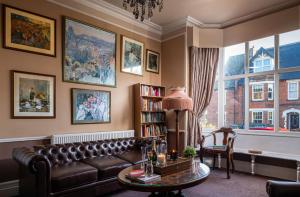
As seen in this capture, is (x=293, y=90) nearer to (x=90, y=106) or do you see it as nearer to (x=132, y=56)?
(x=132, y=56)

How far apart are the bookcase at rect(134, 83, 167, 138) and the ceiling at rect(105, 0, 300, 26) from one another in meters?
1.68

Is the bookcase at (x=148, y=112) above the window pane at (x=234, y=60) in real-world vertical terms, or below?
below

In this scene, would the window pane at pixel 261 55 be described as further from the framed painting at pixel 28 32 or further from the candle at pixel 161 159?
the framed painting at pixel 28 32

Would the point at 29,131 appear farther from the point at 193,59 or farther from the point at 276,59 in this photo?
the point at 276,59

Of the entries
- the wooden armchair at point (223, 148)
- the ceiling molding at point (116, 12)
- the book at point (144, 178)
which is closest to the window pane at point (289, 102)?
the wooden armchair at point (223, 148)

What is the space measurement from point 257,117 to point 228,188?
190 centimetres

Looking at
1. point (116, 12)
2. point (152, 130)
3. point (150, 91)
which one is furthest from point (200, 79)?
point (116, 12)

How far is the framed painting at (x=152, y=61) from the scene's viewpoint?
5.12 meters

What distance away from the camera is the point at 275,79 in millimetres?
4352

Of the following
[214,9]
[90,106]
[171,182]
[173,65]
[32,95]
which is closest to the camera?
[171,182]

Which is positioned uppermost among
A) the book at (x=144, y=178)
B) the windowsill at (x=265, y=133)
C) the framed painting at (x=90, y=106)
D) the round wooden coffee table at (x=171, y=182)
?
the framed painting at (x=90, y=106)

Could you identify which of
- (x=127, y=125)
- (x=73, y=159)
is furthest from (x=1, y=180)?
(x=127, y=125)

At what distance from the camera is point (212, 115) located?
17.1 ft

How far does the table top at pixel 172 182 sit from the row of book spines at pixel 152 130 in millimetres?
2000
